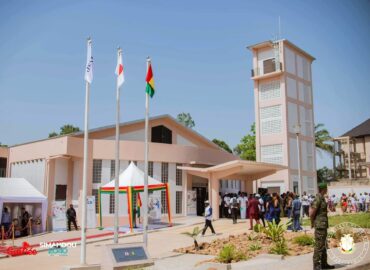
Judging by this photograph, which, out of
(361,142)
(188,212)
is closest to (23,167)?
(188,212)

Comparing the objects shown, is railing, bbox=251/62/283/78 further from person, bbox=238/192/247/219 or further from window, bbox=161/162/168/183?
window, bbox=161/162/168/183

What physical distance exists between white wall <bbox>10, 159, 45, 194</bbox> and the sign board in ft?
49.9

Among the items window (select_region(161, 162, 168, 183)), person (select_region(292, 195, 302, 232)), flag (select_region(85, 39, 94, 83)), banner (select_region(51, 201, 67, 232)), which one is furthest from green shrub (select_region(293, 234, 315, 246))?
window (select_region(161, 162, 168, 183))

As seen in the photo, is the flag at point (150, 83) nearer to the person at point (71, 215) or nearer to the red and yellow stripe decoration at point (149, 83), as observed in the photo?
the red and yellow stripe decoration at point (149, 83)

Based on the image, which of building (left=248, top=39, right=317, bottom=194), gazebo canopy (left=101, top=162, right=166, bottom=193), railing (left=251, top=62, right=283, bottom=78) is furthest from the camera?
railing (left=251, top=62, right=283, bottom=78)

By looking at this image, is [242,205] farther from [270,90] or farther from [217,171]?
[270,90]

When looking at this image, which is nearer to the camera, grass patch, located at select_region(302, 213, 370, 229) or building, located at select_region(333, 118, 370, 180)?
grass patch, located at select_region(302, 213, 370, 229)

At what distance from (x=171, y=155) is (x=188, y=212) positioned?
391 cm

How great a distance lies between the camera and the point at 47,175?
24469mm

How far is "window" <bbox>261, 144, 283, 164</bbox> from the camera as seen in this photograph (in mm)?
40312

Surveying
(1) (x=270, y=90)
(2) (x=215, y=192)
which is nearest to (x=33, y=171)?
(2) (x=215, y=192)

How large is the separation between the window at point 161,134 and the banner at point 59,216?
8.09 meters

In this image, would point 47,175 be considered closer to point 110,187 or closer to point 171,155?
point 110,187

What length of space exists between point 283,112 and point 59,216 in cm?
2431
